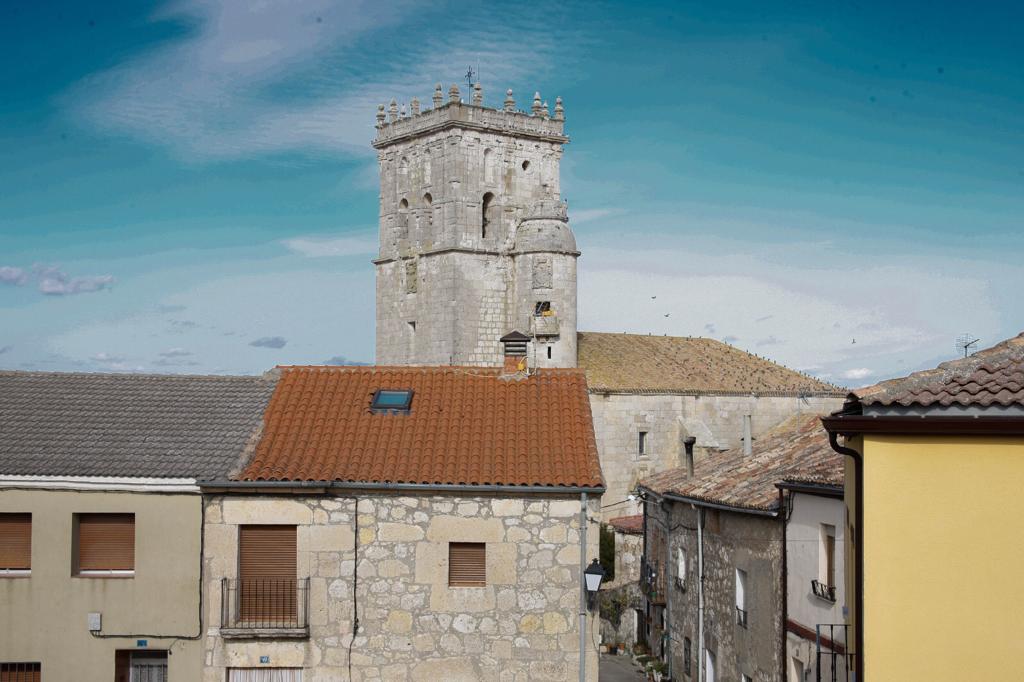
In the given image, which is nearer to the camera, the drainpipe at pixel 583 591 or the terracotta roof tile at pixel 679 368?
the drainpipe at pixel 583 591

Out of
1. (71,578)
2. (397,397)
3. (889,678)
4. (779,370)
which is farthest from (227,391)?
(779,370)

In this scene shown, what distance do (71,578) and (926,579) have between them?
998 centimetres

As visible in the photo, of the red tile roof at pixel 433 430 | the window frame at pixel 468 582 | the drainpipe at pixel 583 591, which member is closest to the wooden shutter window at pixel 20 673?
the red tile roof at pixel 433 430

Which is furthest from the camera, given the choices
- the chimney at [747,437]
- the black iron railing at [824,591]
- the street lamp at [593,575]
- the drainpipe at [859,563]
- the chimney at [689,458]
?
the chimney at [689,458]

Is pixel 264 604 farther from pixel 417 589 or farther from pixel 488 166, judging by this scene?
pixel 488 166

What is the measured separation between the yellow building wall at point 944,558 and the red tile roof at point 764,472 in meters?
5.25

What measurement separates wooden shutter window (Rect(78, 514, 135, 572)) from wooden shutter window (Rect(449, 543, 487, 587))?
12.7ft

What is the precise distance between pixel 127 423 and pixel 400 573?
4.33 meters

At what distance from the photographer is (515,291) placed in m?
52.3

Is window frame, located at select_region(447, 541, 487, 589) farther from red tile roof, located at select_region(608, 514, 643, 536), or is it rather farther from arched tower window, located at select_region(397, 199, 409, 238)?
arched tower window, located at select_region(397, 199, 409, 238)

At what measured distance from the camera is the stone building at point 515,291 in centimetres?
4978

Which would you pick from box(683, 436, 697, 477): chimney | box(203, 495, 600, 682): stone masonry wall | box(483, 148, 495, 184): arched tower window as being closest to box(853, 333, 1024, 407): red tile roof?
box(203, 495, 600, 682): stone masonry wall

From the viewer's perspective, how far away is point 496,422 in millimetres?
17062

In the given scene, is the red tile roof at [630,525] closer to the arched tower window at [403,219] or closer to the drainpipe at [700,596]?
the drainpipe at [700,596]
